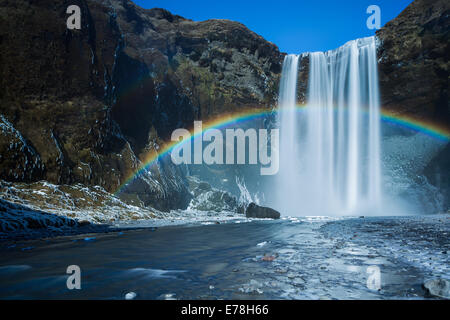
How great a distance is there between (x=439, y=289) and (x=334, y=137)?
5312cm

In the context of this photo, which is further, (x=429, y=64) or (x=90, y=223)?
(x=429, y=64)

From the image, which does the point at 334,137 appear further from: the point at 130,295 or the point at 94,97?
the point at 130,295

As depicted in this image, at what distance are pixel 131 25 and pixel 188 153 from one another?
24.2 m

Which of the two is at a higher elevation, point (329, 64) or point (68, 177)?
point (329, 64)

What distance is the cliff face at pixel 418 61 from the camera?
1694 inches

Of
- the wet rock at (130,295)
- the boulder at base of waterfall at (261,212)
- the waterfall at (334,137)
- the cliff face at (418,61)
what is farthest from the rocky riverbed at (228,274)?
the cliff face at (418,61)

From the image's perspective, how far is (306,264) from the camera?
5.61 m

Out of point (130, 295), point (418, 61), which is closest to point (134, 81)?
point (130, 295)

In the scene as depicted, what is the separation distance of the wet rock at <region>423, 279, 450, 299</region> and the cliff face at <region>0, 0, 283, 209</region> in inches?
948

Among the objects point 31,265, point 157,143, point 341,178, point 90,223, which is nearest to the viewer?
point 31,265

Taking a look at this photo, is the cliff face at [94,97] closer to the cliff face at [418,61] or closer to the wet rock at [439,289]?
the wet rock at [439,289]

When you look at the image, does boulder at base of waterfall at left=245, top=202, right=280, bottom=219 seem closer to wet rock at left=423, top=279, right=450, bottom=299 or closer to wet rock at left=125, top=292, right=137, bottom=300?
wet rock at left=423, top=279, right=450, bottom=299
